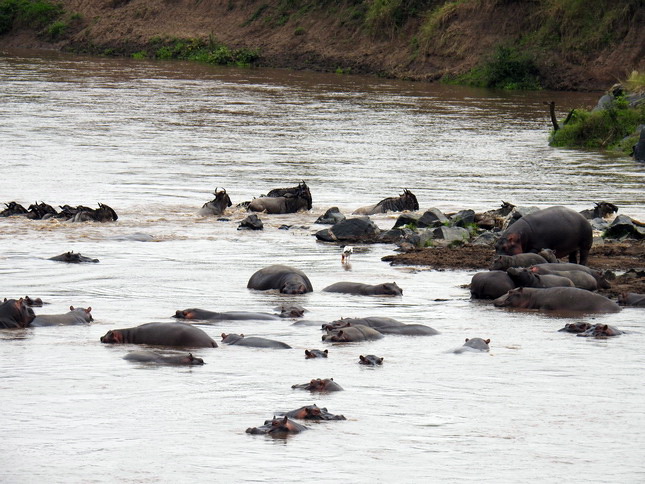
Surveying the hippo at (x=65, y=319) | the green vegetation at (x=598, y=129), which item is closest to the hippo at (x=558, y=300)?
the hippo at (x=65, y=319)

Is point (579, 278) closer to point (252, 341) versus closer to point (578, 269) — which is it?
point (578, 269)

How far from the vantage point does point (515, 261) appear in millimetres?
13328

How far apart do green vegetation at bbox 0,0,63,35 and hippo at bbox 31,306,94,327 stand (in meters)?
59.0

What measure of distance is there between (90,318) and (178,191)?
34.0 feet

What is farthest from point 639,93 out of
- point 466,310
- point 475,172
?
point 466,310

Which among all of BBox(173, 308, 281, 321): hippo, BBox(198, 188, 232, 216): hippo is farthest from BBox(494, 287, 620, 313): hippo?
BBox(198, 188, 232, 216): hippo

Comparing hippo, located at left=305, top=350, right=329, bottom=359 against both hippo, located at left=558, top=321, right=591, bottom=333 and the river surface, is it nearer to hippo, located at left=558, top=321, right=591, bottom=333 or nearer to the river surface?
the river surface

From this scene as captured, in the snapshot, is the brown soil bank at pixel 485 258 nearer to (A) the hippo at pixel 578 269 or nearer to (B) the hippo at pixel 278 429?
(A) the hippo at pixel 578 269

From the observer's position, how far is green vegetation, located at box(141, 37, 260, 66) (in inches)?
2212

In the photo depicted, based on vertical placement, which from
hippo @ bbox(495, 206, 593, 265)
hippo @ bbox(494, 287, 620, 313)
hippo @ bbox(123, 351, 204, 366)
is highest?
hippo @ bbox(495, 206, 593, 265)

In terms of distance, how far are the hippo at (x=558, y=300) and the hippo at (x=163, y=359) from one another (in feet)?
12.5

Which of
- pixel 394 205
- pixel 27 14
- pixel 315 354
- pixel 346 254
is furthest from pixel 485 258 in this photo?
pixel 27 14

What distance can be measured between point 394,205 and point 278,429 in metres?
11.5

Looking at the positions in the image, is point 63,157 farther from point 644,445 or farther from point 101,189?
point 644,445
